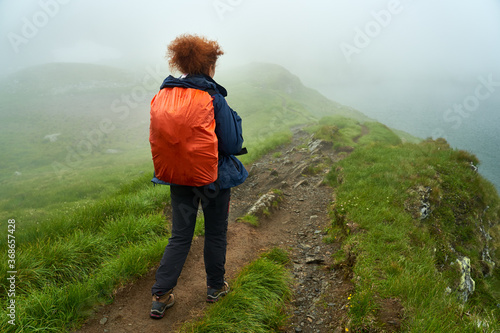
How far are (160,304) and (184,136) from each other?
2765 millimetres

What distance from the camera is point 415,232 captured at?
23.3 ft

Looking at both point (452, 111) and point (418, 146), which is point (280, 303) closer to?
point (418, 146)

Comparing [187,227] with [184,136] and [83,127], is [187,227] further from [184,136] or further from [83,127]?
[83,127]

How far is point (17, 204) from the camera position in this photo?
80.1ft

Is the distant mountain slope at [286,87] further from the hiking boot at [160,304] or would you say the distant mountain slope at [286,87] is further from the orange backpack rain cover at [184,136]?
the hiking boot at [160,304]

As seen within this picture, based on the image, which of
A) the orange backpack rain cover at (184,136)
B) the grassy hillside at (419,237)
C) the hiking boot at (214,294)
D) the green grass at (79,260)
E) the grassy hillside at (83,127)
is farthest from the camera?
the grassy hillside at (83,127)

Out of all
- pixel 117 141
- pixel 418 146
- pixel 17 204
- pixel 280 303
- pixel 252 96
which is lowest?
pixel 117 141

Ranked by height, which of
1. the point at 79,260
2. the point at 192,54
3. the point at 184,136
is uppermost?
the point at 192,54

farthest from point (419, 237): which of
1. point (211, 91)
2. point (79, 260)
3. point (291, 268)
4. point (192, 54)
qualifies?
point (79, 260)

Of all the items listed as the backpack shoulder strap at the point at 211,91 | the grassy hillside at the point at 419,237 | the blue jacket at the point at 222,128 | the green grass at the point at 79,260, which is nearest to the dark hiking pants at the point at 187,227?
the blue jacket at the point at 222,128

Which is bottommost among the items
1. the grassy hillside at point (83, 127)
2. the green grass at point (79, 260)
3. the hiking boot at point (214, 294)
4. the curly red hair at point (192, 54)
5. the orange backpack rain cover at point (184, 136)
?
the grassy hillside at point (83, 127)

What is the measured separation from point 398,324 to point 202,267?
3.83m

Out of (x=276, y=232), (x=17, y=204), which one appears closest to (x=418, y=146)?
(x=276, y=232)

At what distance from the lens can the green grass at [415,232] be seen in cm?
400
